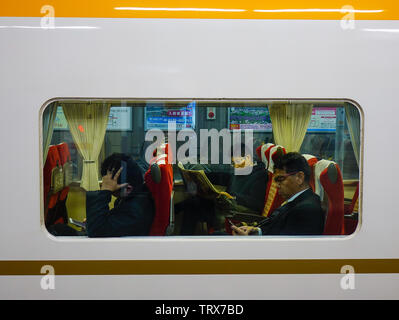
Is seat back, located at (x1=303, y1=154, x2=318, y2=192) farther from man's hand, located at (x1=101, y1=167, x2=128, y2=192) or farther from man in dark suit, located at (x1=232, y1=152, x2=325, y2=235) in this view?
man's hand, located at (x1=101, y1=167, x2=128, y2=192)

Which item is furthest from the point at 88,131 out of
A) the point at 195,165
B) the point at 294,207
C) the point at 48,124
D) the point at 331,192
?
the point at 331,192

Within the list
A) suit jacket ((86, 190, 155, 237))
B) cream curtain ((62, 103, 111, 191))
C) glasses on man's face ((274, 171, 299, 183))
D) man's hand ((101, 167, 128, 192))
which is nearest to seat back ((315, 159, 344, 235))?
glasses on man's face ((274, 171, 299, 183))

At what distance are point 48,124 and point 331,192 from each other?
5.39 feet

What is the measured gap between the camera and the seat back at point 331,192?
2230 mm

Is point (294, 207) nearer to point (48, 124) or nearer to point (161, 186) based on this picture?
point (161, 186)

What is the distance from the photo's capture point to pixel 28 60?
6.72 feet

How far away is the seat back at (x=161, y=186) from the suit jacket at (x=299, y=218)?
559 mm

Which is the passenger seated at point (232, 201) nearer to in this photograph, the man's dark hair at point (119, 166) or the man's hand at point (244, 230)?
the man's hand at point (244, 230)

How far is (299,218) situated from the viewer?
2.25 m

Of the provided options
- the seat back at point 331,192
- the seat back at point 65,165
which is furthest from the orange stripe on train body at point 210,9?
the seat back at point 331,192

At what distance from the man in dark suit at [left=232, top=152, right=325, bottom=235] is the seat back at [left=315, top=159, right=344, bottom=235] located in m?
0.04

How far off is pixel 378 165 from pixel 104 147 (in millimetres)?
1515
